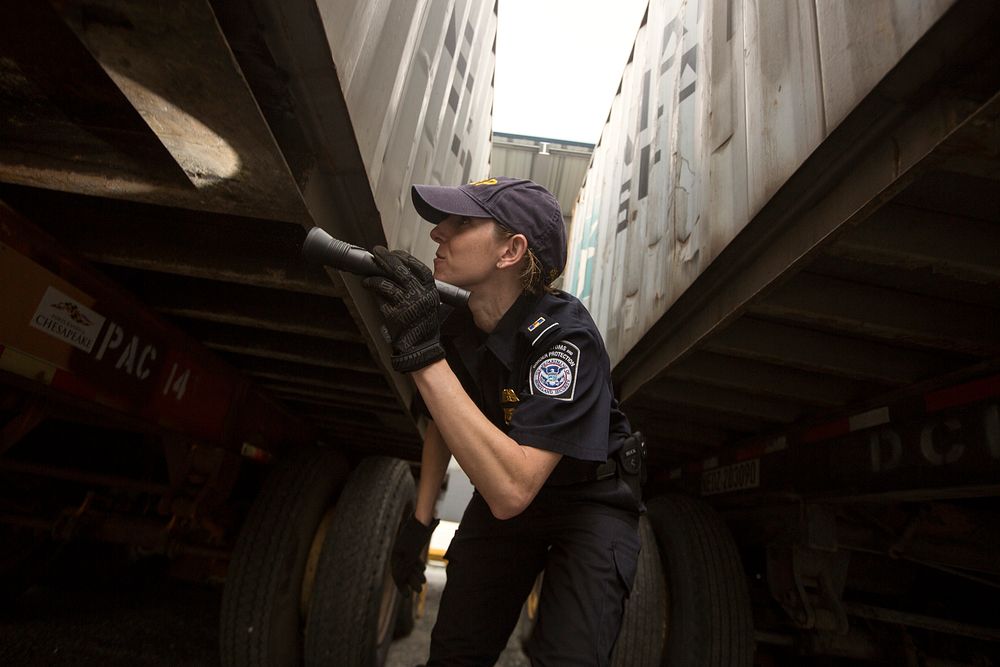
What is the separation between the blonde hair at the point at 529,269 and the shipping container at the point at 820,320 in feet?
2.06

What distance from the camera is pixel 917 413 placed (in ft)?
5.87

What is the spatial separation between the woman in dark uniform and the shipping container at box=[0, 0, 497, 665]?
12.2 inches

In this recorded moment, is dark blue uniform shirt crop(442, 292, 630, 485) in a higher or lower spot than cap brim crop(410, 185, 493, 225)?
lower

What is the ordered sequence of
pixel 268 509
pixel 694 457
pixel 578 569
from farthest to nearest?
pixel 694 457
pixel 268 509
pixel 578 569

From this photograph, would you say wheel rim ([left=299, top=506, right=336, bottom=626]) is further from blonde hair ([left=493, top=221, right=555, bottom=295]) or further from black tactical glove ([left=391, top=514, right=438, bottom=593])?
blonde hair ([left=493, top=221, right=555, bottom=295])

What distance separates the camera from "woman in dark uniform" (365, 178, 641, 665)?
127 centimetres

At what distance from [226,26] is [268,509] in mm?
2220

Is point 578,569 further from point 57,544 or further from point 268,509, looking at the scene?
point 57,544

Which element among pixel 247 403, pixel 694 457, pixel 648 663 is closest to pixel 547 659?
pixel 648 663

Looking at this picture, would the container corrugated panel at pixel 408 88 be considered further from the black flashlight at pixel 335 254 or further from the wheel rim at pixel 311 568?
the wheel rim at pixel 311 568

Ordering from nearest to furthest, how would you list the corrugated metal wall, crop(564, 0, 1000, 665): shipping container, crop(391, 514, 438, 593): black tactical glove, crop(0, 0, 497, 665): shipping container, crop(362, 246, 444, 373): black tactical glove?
crop(0, 0, 497, 665): shipping container < crop(564, 0, 1000, 665): shipping container < crop(362, 246, 444, 373): black tactical glove < crop(391, 514, 438, 593): black tactical glove < the corrugated metal wall

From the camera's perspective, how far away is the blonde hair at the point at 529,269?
158 centimetres

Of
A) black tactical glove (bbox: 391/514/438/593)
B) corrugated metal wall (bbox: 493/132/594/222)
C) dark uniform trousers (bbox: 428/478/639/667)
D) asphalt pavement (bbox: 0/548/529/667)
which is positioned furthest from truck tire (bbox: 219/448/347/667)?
corrugated metal wall (bbox: 493/132/594/222)

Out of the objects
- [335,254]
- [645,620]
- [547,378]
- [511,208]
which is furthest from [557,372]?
[645,620]
